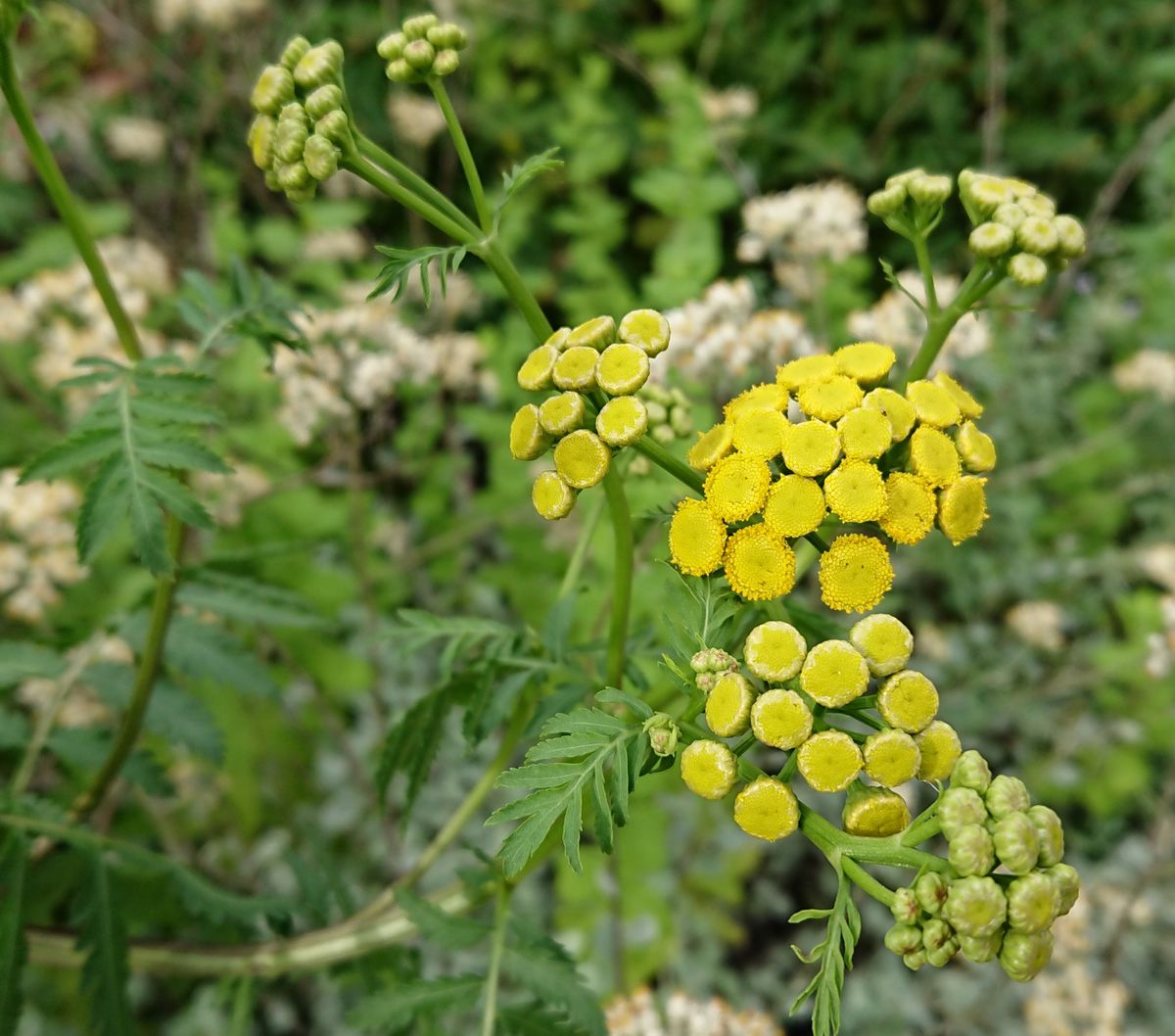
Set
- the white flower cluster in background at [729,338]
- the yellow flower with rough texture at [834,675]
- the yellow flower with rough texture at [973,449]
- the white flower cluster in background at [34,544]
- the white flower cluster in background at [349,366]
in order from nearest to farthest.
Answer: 1. the yellow flower with rough texture at [834,675]
2. the yellow flower with rough texture at [973,449]
3. the white flower cluster in background at [729,338]
4. the white flower cluster in background at [34,544]
5. the white flower cluster in background at [349,366]

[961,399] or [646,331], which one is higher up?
[646,331]

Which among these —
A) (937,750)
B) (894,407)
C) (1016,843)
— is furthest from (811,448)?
(1016,843)

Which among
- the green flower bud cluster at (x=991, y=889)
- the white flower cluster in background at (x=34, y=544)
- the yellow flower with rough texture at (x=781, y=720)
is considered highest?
the yellow flower with rough texture at (x=781, y=720)

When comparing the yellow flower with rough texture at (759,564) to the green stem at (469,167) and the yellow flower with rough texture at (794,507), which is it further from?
the green stem at (469,167)

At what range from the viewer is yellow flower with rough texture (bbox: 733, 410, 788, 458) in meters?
1.43

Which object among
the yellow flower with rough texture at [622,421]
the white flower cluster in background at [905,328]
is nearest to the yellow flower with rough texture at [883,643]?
the yellow flower with rough texture at [622,421]

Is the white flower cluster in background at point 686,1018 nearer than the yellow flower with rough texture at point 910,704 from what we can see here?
No

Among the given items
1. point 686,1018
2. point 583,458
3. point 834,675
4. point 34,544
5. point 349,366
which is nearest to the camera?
point 834,675

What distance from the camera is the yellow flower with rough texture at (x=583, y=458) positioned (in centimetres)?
143

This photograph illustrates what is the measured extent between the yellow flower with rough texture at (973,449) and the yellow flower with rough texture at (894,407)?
13 centimetres

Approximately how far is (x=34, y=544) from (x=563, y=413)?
7.97ft

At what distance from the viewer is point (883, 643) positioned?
136 centimetres

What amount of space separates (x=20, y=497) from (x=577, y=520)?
1941 mm

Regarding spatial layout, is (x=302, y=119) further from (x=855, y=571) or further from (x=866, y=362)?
(x=855, y=571)
